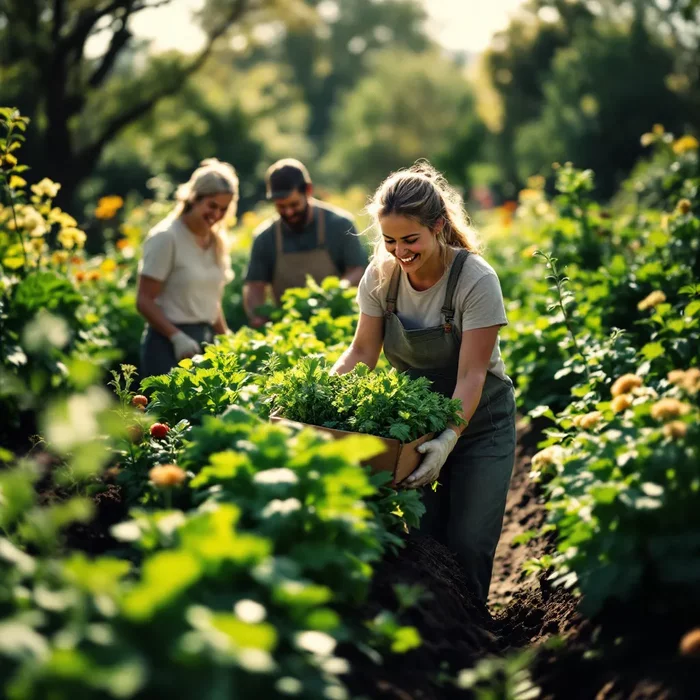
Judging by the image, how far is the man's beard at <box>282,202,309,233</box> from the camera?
18.9 ft

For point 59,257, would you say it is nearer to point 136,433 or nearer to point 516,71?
point 136,433

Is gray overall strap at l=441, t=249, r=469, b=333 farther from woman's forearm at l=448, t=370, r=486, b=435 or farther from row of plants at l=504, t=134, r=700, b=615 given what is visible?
row of plants at l=504, t=134, r=700, b=615

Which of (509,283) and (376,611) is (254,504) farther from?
(509,283)

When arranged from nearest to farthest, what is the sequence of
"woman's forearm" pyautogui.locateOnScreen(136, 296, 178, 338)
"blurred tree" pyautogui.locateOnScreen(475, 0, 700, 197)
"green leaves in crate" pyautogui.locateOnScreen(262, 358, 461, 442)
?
"green leaves in crate" pyautogui.locateOnScreen(262, 358, 461, 442) < "woman's forearm" pyautogui.locateOnScreen(136, 296, 178, 338) < "blurred tree" pyautogui.locateOnScreen(475, 0, 700, 197)

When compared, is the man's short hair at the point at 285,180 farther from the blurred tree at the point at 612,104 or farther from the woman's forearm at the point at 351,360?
the blurred tree at the point at 612,104

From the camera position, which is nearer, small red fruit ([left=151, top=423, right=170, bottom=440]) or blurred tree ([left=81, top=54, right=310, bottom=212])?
small red fruit ([left=151, top=423, right=170, bottom=440])

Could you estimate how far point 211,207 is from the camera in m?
5.21

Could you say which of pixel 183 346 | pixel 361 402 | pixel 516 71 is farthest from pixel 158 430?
pixel 516 71

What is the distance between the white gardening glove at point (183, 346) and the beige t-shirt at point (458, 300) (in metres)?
1.44

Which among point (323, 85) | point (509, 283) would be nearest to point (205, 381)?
point (509, 283)

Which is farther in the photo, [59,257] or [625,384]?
[59,257]

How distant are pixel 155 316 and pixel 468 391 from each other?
231 cm

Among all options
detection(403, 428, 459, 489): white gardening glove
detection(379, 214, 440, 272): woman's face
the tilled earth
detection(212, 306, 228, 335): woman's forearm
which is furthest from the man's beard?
detection(403, 428, 459, 489): white gardening glove

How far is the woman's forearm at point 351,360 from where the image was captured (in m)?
3.65
